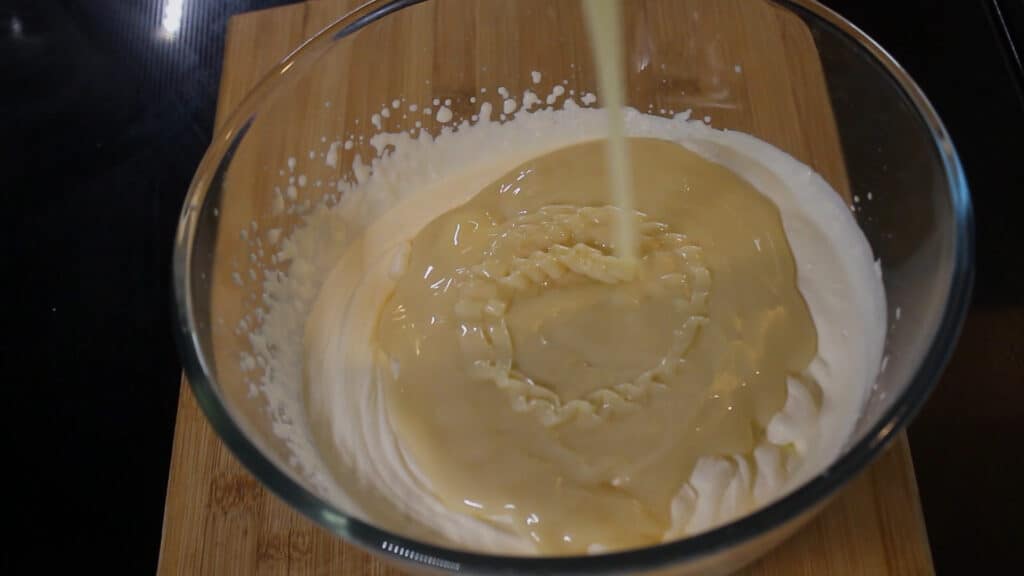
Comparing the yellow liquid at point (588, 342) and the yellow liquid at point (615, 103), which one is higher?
the yellow liquid at point (615, 103)

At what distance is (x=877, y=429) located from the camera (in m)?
0.60

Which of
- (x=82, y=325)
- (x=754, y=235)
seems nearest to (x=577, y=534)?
(x=754, y=235)

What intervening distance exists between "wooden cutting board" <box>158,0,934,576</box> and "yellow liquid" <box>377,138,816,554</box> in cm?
9

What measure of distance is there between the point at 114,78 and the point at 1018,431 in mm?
1264

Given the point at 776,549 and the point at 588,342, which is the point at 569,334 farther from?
the point at 776,549

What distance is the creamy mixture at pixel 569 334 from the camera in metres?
0.75

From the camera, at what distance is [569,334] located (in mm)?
856

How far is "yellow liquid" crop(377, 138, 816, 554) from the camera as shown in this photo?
2.48 feet

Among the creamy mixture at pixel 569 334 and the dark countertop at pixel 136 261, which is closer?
the creamy mixture at pixel 569 334

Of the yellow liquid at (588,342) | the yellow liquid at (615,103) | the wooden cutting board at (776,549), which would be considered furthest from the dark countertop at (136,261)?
the yellow liquid at (615,103)

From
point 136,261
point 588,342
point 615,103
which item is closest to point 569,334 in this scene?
point 588,342

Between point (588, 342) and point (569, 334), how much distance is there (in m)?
0.02

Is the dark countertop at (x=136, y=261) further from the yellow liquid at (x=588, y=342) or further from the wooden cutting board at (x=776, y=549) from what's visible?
the yellow liquid at (x=588, y=342)

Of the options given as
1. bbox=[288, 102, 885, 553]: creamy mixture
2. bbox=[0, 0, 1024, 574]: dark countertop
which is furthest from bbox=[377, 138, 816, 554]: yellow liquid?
bbox=[0, 0, 1024, 574]: dark countertop
